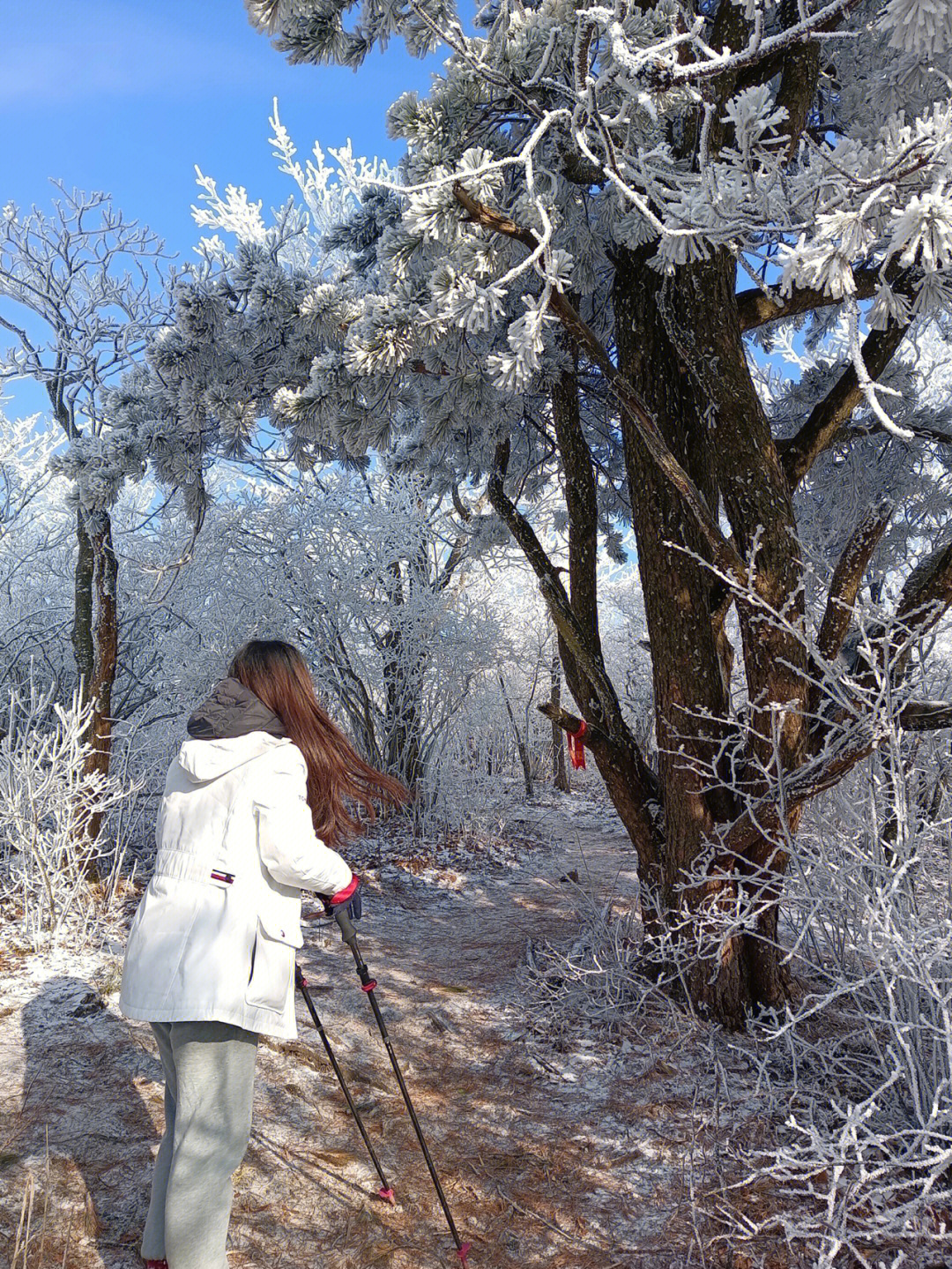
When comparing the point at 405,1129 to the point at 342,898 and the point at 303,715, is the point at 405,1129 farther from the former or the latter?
the point at 303,715

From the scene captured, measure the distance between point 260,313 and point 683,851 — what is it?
11.2 ft

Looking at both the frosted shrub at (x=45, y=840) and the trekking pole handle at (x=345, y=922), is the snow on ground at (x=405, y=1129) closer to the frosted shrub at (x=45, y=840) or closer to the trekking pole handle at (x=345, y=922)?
the frosted shrub at (x=45, y=840)

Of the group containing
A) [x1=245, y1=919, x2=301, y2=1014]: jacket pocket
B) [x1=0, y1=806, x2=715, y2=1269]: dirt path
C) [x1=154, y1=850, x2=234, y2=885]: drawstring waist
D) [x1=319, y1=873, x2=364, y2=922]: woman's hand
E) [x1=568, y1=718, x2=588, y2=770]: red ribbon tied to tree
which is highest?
[x1=568, y1=718, x2=588, y2=770]: red ribbon tied to tree

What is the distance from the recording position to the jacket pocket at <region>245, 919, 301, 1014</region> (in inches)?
84.7

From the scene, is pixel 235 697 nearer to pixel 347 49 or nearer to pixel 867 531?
pixel 867 531

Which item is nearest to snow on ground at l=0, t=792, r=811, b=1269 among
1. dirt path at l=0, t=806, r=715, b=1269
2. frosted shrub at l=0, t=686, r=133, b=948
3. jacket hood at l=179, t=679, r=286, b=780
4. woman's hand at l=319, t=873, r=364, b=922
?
dirt path at l=0, t=806, r=715, b=1269

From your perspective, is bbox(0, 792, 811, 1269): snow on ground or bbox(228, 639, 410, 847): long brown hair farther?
bbox(0, 792, 811, 1269): snow on ground

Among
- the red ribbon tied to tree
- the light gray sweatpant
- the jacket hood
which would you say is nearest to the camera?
the light gray sweatpant

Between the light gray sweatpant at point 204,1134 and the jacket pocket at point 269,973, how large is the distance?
0.11m

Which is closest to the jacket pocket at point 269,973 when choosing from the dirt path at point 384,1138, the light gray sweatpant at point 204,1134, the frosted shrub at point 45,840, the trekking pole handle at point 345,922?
the light gray sweatpant at point 204,1134

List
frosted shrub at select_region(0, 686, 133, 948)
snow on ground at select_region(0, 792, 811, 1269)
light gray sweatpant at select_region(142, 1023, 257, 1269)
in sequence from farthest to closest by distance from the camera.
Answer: frosted shrub at select_region(0, 686, 133, 948), snow on ground at select_region(0, 792, 811, 1269), light gray sweatpant at select_region(142, 1023, 257, 1269)

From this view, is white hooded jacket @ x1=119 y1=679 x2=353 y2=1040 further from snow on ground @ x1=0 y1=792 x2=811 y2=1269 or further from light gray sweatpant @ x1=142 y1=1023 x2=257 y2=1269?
snow on ground @ x1=0 y1=792 x2=811 y2=1269

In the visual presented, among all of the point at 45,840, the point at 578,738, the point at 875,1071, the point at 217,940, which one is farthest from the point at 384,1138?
the point at 45,840

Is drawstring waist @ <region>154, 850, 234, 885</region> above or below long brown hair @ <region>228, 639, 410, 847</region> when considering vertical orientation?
below
